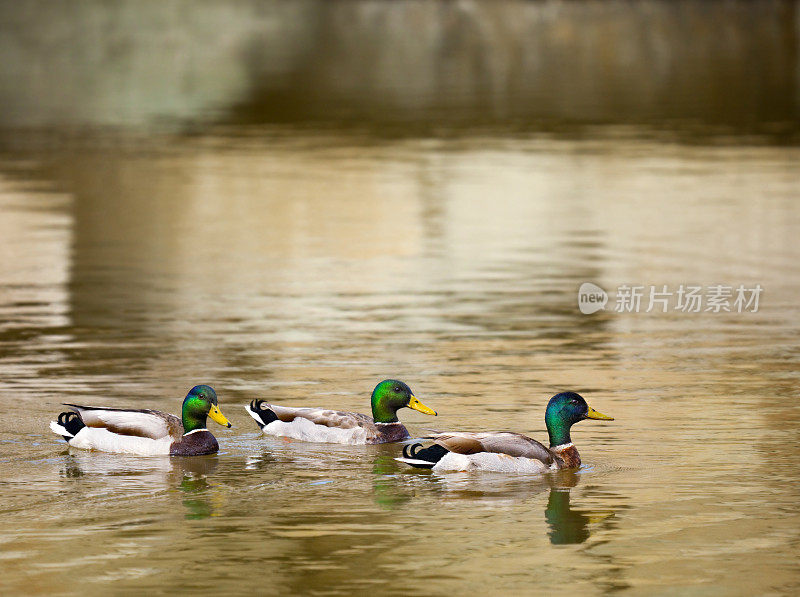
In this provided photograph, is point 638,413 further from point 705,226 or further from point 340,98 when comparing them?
point 340,98

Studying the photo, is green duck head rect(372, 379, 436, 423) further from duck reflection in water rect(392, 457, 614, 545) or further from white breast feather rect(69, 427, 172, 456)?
white breast feather rect(69, 427, 172, 456)

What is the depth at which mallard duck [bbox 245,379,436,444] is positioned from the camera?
14.1 meters

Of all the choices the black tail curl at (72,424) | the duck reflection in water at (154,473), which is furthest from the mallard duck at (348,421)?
the black tail curl at (72,424)

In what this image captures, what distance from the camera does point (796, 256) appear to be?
25938 millimetres

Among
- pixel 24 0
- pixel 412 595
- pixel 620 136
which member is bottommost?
pixel 412 595

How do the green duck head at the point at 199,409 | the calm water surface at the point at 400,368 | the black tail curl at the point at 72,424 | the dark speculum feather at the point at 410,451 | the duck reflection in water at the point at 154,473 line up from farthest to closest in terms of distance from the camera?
1. the black tail curl at the point at 72,424
2. the green duck head at the point at 199,409
3. the dark speculum feather at the point at 410,451
4. the duck reflection in water at the point at 154,473
5. the calm water surface at the point at 400,368

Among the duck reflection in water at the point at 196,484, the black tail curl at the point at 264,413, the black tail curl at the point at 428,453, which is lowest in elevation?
the duck reflection in water at the point at 196,484

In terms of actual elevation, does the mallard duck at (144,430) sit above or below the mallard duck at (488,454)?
above

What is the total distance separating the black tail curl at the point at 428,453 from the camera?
13094 mm

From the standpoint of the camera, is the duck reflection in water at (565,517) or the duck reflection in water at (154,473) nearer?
the duck reflection in water at (565,517)

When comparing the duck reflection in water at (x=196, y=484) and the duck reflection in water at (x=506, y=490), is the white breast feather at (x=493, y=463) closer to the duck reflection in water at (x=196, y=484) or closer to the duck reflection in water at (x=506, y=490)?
the duck reflection in water at (x=506, y=490)

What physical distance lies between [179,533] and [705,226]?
1875cm

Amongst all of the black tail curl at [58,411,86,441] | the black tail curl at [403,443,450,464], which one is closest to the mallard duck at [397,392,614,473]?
the black tail curl at [403,443,450,464]

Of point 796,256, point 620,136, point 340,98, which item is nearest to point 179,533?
point 796,256
